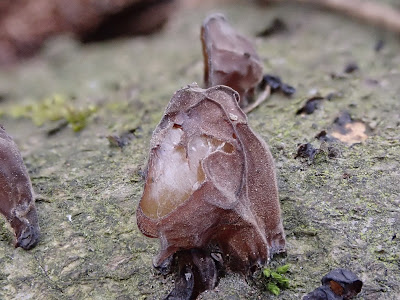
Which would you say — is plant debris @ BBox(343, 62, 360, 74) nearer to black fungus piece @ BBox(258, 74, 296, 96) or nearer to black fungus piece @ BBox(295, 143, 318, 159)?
black fungus piece @ BBox(258, 74, 296, 96)

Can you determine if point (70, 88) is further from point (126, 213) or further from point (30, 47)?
point (126, 213)

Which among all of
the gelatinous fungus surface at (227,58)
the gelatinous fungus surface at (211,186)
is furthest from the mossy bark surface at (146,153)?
the gelatinous fungus surface at (227,58)

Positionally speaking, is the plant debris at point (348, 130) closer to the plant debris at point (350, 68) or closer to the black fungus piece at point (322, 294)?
the plant debris at point (350, 68)

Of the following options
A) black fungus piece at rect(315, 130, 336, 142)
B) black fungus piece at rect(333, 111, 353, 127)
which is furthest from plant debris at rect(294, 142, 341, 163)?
black fungus piece at rect(333, 111, 353, 127)

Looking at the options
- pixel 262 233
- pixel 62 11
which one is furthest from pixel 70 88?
pixel 262 233

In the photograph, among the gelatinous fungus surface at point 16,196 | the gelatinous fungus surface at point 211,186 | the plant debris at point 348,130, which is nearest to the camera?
the gelatinous fungus surface at point 211,186

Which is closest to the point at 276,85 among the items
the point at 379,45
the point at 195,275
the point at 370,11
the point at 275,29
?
the point at 379,45
